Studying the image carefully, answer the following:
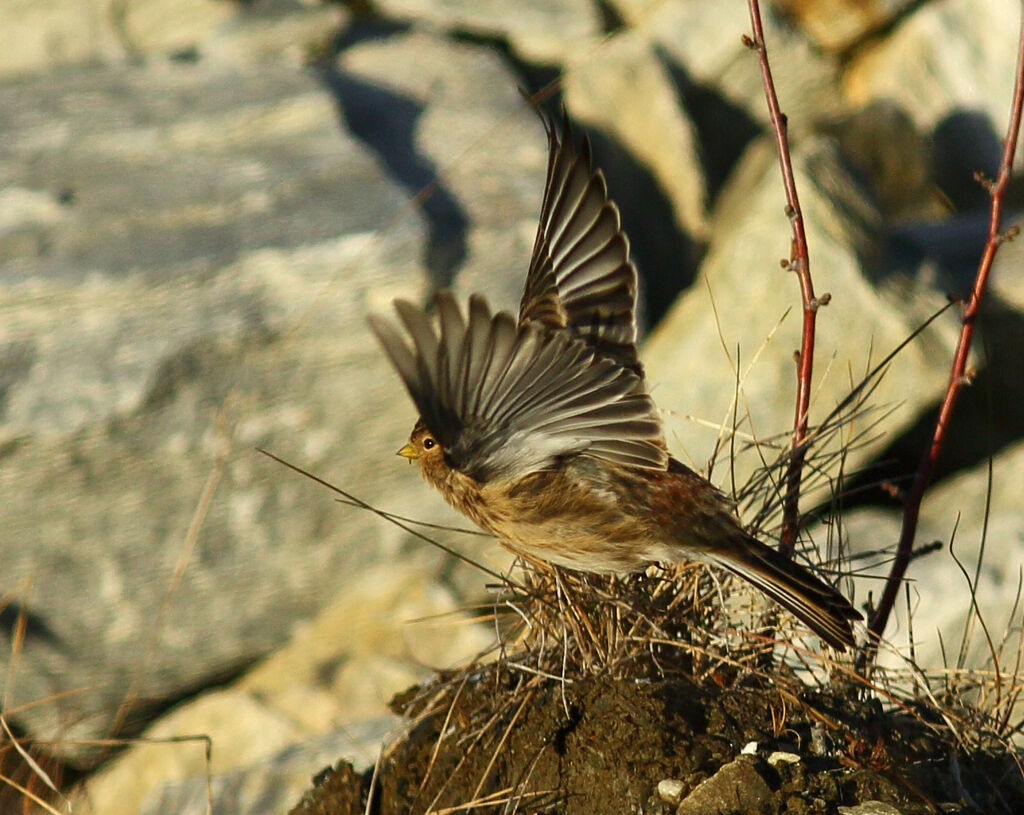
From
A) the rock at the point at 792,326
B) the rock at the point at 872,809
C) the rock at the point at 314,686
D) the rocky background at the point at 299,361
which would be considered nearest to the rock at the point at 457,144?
the rocky background at the point at 299,361

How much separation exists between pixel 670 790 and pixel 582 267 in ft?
3.72

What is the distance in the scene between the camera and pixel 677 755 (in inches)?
82.4

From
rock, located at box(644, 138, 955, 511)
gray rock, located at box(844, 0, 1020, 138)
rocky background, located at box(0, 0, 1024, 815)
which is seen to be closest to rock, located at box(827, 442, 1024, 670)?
rocky background, located at box(0, 0, 1024, 815)

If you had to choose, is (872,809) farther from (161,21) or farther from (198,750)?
(161,21)

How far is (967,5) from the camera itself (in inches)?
271

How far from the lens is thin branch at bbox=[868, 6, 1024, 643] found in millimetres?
2346

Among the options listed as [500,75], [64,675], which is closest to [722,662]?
[64,675]

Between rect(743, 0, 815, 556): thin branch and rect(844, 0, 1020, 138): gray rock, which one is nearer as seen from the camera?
rect(743, 0, 815, 556): thin branch

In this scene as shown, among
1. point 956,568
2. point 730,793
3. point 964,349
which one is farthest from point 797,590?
point 956,568

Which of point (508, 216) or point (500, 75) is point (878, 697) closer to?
point (508, 216)

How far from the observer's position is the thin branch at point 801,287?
90.4 inches

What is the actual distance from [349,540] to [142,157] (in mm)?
1876

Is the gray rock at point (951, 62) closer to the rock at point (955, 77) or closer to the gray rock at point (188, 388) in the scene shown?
the rock at point (955, 77)

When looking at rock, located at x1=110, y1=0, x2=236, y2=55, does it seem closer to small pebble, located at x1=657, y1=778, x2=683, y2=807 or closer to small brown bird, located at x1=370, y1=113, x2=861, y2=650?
small brown bird, located at x1=370, y1=113, x2=861, y2=650
